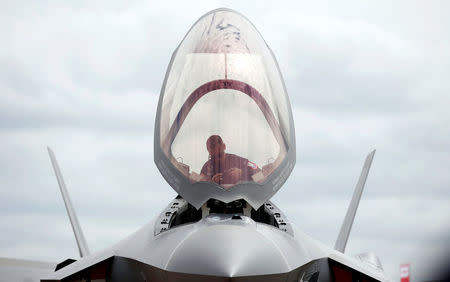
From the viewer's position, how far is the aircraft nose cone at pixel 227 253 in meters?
6.68

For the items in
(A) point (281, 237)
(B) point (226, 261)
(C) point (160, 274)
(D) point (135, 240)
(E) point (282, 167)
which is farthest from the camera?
(D) point (135, 240)

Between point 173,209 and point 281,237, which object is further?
point 173,209

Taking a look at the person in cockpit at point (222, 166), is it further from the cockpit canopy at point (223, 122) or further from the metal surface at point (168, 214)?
the metal surface at point (168, 214)

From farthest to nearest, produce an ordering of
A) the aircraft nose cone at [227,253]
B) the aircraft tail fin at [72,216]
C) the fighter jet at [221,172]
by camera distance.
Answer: the aircraft tail fin at [72,216] → the fighter jet at [221,172] → the aircraft nose cone at [227,253]

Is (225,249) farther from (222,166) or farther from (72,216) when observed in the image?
(72,216)

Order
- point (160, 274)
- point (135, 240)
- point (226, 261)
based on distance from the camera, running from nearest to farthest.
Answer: point (226, 261) < point (160, 274) < point (135, 240)

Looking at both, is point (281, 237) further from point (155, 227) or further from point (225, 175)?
point (155, 227)

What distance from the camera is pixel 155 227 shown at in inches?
333

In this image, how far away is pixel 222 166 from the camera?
7.88 metres

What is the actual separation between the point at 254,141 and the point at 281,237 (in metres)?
1.15

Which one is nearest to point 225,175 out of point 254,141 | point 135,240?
point 254,141

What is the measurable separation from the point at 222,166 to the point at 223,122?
0.51 metres

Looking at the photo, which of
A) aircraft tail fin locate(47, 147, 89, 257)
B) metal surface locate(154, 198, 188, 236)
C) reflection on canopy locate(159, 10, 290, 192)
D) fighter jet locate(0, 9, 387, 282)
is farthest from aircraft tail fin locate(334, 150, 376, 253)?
metal surface locate(154, 198, 188, 236)

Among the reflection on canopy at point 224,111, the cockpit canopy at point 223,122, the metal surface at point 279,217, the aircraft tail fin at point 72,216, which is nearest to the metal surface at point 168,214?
the cockpit canopy at point 223,122
